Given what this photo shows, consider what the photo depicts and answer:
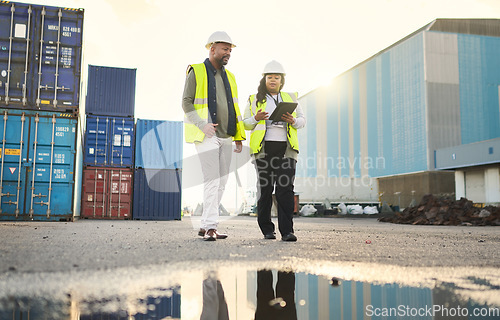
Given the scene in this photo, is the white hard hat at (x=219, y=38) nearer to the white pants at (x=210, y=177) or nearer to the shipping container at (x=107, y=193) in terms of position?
the white pants at (x=210, y=177)

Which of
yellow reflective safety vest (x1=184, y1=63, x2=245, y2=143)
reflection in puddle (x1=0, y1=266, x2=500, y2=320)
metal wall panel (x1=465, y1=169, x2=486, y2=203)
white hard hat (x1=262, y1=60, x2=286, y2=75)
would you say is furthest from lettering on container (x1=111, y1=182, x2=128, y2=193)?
metal wall panel (x1=465, y1=169, x2=486, y2=203)

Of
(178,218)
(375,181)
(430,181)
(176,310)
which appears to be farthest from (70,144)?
(375,181)

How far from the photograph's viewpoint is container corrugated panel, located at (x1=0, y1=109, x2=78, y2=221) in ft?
36.3

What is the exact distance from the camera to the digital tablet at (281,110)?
183 inches

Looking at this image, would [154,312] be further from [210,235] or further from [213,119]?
[213,119]

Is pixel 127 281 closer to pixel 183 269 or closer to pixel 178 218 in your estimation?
pixel 183 269

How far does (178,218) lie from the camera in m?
17.5

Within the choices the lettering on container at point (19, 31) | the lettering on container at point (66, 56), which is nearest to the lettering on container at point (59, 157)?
the lettering on container at point (66, 56)

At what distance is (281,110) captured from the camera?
15.4 feet

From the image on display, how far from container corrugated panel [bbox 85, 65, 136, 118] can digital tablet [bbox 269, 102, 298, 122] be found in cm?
1335

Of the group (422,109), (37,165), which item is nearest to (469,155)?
(422,109)

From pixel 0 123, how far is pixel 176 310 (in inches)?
461

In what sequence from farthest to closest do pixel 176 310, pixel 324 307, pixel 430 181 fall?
pixel 430 181
pixel 324 307
pixel 176 310

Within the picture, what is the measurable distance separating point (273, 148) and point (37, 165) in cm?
881
